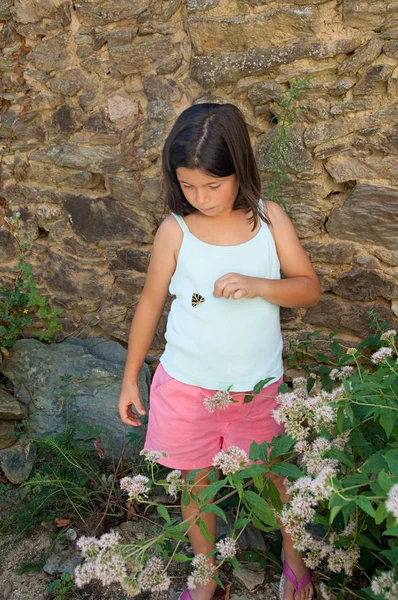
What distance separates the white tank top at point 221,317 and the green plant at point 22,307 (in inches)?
56.9

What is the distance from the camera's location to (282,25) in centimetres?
215

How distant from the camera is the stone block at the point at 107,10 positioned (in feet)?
7.99

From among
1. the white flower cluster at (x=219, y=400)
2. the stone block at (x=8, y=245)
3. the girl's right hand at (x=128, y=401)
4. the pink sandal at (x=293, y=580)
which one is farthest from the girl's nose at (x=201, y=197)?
the stone block at (x=8, y=245)

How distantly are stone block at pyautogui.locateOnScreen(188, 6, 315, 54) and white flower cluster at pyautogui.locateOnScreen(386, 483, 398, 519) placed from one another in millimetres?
1703

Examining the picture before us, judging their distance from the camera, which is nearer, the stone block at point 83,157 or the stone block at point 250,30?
the stone block at point 250,30

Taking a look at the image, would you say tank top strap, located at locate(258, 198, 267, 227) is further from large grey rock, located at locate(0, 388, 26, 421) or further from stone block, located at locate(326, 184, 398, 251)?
large grey rock, located at locate(0, 388, 26, 421)

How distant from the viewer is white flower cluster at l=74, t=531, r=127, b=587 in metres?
1.29

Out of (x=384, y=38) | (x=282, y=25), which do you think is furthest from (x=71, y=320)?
(x=384, y=38)

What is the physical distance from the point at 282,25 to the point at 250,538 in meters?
1.97

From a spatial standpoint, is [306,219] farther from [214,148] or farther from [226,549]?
[226,549]

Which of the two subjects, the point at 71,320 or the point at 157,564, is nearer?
the point at 157,564

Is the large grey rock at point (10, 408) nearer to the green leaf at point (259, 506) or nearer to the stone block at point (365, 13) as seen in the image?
the green leaf at point (259, 506)

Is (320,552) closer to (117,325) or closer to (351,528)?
(351,528)

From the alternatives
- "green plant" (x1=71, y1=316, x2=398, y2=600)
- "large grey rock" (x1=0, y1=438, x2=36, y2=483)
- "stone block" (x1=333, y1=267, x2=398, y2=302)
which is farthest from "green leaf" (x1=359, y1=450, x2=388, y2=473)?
"large grey rock" (x1=0, y1=438, x2=36, y2=483)
